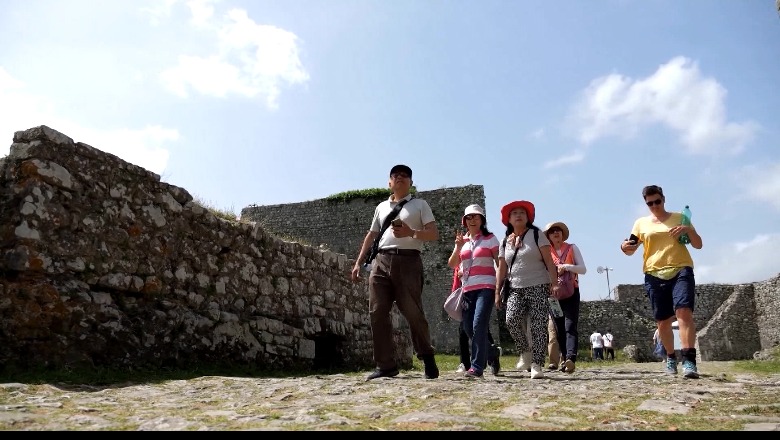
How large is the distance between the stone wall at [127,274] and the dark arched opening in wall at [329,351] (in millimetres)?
501

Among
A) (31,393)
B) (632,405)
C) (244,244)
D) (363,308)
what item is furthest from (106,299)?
(363,308)

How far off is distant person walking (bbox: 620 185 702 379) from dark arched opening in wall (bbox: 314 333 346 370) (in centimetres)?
413

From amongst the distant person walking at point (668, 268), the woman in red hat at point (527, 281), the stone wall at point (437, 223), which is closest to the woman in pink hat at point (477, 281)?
the woman in red hat at point (527, 281)

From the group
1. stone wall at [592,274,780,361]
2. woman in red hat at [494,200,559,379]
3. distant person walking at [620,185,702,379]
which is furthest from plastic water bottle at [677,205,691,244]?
stone wall at [592,274,780,361]

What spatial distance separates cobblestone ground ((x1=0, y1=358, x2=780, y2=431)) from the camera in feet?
9.62

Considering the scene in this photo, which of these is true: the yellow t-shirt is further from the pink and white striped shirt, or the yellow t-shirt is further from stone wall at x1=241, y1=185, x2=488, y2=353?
stone wall at x1=241, y1=185, x2=488, y2=353

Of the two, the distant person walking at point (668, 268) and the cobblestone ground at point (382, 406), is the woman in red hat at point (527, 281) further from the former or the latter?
the cobblestone ground at point (382, 406)

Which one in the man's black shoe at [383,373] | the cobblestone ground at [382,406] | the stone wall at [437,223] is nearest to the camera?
the cobblestone ground at [382,406]

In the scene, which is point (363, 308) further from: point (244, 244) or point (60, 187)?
point (60, 187)

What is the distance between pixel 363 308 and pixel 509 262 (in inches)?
152

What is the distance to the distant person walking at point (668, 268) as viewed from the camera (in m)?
5.88

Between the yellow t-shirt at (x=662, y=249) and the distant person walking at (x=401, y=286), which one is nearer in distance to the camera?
the distant person walking at (x=401, y=286)

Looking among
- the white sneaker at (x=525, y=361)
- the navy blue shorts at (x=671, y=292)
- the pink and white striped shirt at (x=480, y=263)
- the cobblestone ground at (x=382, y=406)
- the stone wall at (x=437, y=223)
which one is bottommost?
the cobblestone ground at (x=382, y=406)

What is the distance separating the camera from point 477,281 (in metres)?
6.49
